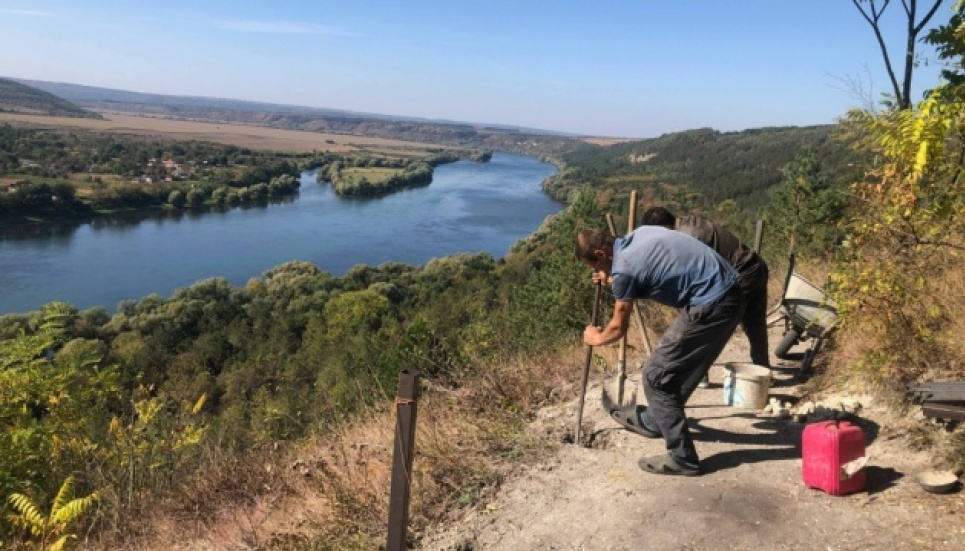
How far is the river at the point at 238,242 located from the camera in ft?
139

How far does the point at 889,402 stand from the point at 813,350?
1.03m

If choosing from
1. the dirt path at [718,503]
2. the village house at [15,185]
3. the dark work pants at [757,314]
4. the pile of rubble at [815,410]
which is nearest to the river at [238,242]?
the village house at [15,185]

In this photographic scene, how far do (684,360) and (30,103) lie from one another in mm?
198746

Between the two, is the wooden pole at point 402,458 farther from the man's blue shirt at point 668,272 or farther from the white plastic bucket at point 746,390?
the white plastic bucket at point 746,390

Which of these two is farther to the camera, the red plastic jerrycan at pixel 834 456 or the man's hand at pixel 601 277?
the man's hand at pixel 601 277

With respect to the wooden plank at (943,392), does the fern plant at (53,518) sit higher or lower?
lower

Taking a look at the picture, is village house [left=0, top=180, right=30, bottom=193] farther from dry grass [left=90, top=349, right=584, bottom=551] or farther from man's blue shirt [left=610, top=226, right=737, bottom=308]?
man's blue shirt [left=610, top=226, right=737, bottom=308]

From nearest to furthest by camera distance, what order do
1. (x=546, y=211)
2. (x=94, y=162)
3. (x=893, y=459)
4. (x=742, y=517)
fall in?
(x=742, y=517)
(x=893, y=459)
(x=546, y=211)
(x=94, y=162)

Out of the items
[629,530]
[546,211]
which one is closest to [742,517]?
[629,530]

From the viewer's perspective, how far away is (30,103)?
159000 millimetres

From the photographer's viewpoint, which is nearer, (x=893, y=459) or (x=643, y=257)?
(x=643, y=257)

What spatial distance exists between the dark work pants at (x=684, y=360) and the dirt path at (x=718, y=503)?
12.5 inches

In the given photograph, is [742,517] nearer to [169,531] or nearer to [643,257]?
[643,257]

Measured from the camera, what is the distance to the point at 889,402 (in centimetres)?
380
